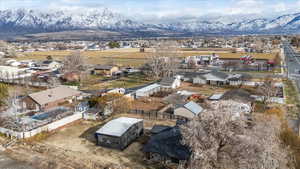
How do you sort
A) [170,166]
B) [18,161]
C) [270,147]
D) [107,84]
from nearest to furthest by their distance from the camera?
1. [270,147]
2. [170,166]
3. [18,161]
4. [107,84]

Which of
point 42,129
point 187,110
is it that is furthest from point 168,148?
point 42,129

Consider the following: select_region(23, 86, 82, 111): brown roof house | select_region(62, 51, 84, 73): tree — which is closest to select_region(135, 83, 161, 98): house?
select_region(23, 86, 82, 111): brown roof house

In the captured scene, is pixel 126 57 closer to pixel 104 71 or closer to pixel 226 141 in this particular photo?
pixel 104 71

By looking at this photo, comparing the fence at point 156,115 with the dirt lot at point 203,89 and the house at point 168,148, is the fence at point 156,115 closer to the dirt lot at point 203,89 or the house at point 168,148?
the house at point 168,148

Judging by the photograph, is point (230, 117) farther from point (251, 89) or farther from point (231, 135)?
point (251, 89)

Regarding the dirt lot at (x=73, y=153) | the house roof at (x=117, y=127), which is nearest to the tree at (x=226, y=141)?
the dirt lot at (x=73, y=153)

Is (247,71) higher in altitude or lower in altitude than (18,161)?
higher

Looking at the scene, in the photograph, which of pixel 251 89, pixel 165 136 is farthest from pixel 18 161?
pixel 251 89

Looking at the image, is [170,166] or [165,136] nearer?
[170,166]
